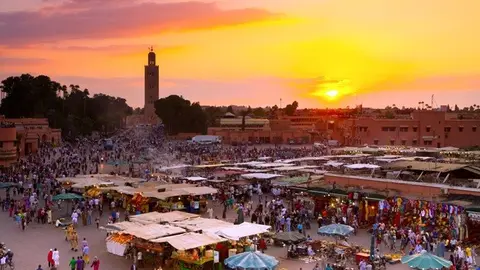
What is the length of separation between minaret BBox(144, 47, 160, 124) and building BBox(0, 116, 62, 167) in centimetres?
6961

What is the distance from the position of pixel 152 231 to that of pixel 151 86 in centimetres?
12927

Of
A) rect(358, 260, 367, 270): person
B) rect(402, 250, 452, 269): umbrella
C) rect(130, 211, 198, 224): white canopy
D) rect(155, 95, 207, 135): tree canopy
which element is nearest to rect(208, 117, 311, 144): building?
rect(155, 95, 207, 135): tree canopy

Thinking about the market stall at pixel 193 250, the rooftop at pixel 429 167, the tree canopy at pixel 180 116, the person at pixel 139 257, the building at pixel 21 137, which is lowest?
the person at pixel 139 257

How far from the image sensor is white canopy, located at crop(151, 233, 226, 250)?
15.9m

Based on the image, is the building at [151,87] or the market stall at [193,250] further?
the building at [151,87]

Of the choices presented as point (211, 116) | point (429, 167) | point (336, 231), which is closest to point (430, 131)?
point (429, 167)

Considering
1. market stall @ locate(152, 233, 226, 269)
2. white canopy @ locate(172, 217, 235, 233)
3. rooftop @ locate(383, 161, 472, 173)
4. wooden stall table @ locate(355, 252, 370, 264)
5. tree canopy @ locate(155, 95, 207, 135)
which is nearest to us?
market stall @ locate(152, 233, 226, 269)

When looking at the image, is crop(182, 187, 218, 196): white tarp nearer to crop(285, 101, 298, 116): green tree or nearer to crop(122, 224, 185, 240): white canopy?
crop(122, 224, 185, 240): white canopy

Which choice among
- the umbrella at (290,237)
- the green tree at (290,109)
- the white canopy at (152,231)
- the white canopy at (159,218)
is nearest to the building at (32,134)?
the white canopy at (159,218)

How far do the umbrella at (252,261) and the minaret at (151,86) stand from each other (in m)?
130

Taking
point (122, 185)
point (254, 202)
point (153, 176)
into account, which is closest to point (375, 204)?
point (254, 202)

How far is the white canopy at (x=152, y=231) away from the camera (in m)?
16.9

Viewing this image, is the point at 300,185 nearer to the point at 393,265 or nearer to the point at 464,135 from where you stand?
the point at 393,265

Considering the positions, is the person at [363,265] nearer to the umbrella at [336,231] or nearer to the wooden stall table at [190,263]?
the umbrella at [336,231]
